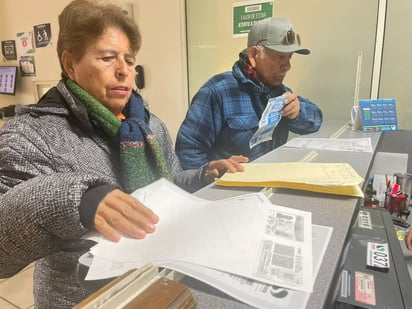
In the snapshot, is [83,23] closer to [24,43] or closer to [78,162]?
[78,162]

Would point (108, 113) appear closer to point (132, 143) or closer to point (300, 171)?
point (132, 143)

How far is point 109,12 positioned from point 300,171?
0.66 meters

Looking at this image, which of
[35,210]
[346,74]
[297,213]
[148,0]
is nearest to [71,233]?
[35,210]

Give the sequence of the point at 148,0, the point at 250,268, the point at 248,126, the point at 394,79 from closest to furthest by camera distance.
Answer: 1. the point at 250,268
2. the point at 248,126
3. the point at 394,79
4. the point at 148,0

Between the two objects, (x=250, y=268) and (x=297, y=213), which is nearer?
(x=250, y=268)

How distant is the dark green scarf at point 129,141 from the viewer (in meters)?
0.86

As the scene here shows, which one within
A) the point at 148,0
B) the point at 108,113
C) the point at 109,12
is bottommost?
the point at 108,113

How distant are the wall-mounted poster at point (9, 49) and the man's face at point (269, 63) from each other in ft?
9.49

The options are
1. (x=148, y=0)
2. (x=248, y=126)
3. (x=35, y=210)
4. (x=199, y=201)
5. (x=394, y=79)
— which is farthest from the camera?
(x=148, y=0)

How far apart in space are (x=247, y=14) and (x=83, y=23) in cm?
149

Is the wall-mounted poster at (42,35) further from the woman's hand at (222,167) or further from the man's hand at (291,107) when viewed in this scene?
the woman's hand at (222,167)

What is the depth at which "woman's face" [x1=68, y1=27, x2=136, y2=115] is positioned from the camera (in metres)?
0.88

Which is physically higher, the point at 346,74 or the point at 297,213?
the point at 346,74

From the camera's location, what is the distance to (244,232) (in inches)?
→ 18.8
